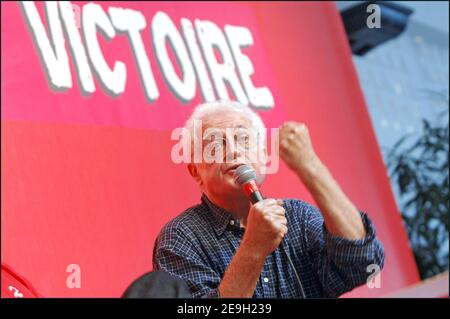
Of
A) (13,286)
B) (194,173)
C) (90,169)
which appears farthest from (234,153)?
(90,169)

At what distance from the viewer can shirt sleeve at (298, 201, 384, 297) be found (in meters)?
1.36

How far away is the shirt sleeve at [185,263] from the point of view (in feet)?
4.55

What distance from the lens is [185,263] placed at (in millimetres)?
1410

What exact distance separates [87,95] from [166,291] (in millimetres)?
1432

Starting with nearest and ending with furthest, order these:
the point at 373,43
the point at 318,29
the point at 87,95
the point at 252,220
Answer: the point at 252,220 < the point at 87,95 < the point at 318,29 < the point at 373,43

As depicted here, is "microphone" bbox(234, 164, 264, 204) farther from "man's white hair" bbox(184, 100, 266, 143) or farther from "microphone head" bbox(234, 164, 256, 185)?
"man's white hair" bbox(184, 100, 266, 143)

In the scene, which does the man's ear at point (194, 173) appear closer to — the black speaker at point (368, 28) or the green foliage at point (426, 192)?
the black speaker at point (368, 28)

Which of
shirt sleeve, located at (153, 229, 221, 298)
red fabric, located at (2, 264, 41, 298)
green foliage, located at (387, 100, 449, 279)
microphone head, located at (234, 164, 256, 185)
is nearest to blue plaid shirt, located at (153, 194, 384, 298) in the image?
shirt sleeve, located at (153, 229, 221, 298)

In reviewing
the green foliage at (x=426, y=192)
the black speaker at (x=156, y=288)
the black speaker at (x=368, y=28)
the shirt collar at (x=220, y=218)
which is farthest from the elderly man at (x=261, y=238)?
the green foliage at (x=426, y=192)

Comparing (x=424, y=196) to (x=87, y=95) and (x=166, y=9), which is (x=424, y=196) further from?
(x=87, y=95)

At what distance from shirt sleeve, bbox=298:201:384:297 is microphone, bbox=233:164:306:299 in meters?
0.04

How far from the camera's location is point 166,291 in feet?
3.32

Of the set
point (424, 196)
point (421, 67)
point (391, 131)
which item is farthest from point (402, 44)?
point (424, 196)
